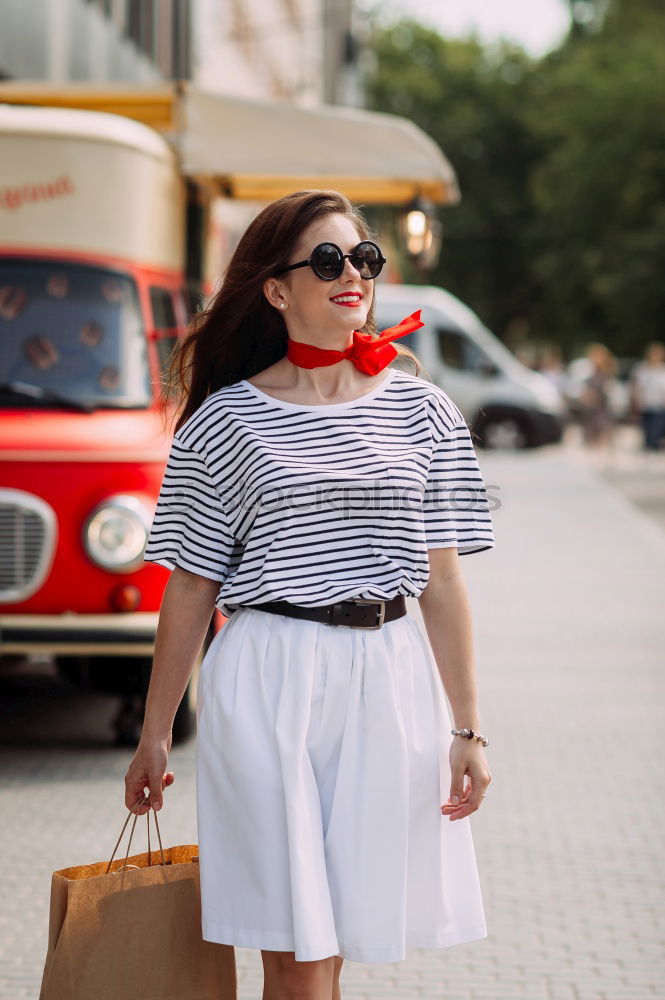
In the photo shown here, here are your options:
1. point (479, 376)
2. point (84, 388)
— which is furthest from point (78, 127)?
point (479, 376)

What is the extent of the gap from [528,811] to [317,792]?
11.1ft

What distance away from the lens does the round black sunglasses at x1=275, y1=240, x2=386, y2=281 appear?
3061mm

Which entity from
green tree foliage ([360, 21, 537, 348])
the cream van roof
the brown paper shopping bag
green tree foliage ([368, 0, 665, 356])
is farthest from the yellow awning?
green tree foliage ([360, 21, 537, 348])

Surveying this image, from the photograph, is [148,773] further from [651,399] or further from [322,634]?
[651,399]

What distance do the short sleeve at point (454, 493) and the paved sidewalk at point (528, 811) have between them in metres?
0.42

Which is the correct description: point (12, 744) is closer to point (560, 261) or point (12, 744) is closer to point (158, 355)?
point (158, 355)

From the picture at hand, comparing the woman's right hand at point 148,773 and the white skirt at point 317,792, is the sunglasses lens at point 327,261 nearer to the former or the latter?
the white skirt at point 317,792

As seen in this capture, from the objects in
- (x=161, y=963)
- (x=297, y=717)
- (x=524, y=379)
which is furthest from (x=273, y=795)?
(x=524, y=379)

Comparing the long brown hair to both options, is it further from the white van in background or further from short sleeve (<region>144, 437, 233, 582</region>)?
the white van in background

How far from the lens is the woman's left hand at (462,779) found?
3.00 m

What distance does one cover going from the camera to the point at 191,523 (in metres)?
3.05

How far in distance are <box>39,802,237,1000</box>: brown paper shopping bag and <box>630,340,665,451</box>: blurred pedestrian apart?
26133mm

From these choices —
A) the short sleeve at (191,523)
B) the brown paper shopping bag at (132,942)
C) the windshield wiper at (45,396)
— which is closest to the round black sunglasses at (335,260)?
the short sleeve at (191,523)

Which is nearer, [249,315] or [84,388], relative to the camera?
[249,315]
